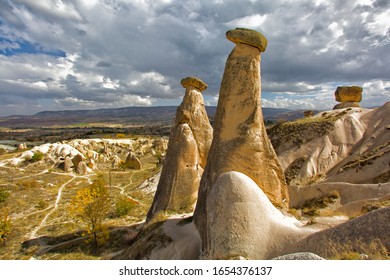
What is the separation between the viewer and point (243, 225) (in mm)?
8000

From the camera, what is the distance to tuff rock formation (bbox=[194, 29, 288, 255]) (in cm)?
1003

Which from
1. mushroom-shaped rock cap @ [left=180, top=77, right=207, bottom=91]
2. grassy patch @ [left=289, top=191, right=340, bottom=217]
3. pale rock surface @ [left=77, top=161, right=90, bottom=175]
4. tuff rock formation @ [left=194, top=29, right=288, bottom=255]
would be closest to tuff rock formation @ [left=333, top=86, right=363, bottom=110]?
grassy patch @ [left=289, top=191, right=340, bottom=217]

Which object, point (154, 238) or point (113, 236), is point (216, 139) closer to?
point (154, 238)

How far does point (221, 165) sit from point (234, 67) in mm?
A: 4130

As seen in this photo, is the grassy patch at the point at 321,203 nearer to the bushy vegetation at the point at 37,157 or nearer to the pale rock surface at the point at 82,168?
the pale rock surface at the point at 82,168

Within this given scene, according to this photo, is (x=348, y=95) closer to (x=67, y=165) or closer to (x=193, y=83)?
(x=193, y=83)

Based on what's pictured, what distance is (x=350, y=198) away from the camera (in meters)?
13.7

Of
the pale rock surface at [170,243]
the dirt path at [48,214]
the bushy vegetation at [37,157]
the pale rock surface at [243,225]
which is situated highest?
the pale rock surface at [243,225]

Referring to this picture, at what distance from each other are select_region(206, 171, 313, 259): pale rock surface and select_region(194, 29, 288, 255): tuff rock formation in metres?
0.91

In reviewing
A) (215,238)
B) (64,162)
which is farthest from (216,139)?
(64,162)

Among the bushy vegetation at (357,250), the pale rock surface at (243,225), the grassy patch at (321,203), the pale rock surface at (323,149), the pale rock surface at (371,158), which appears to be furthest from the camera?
the pale rock surface at (323,149)

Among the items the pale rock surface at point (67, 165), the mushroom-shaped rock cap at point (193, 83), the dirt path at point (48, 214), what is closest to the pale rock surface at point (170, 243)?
the mushroom-shaped rock cap at point (193, 83)

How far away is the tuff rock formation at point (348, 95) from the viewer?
35.6 metres

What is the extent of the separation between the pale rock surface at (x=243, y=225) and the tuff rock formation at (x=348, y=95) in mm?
33231
